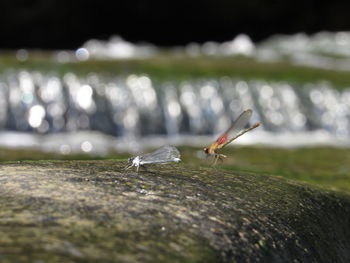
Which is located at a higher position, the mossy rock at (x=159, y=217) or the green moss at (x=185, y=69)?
the green moss at (x=185, y=69)

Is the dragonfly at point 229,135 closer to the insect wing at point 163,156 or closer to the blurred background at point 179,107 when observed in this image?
the insect wing at point 163,156

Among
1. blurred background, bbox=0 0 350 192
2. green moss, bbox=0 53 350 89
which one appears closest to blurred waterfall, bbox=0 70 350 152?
blurred background, bbox=0 0 350 192

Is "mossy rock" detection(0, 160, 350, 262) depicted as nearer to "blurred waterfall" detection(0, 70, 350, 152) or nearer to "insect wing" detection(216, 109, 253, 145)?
"insect wing" detection(216, 109, 253, 145)

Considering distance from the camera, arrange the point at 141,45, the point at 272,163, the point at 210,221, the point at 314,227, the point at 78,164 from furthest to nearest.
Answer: the point at 141,45 → the point at 272,163 → the point at 78,164 → the point at 314,227 → the point at 210,221

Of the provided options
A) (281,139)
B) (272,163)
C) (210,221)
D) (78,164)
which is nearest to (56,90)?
(281,139)

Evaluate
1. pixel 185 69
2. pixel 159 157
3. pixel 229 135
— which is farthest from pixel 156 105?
pixel 159 157

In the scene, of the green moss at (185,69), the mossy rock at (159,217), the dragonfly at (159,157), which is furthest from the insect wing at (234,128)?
the green moss at (185,69)

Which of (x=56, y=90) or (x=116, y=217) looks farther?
(x=56, y=90)

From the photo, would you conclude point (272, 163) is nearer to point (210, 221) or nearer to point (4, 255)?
point (210, 221)
